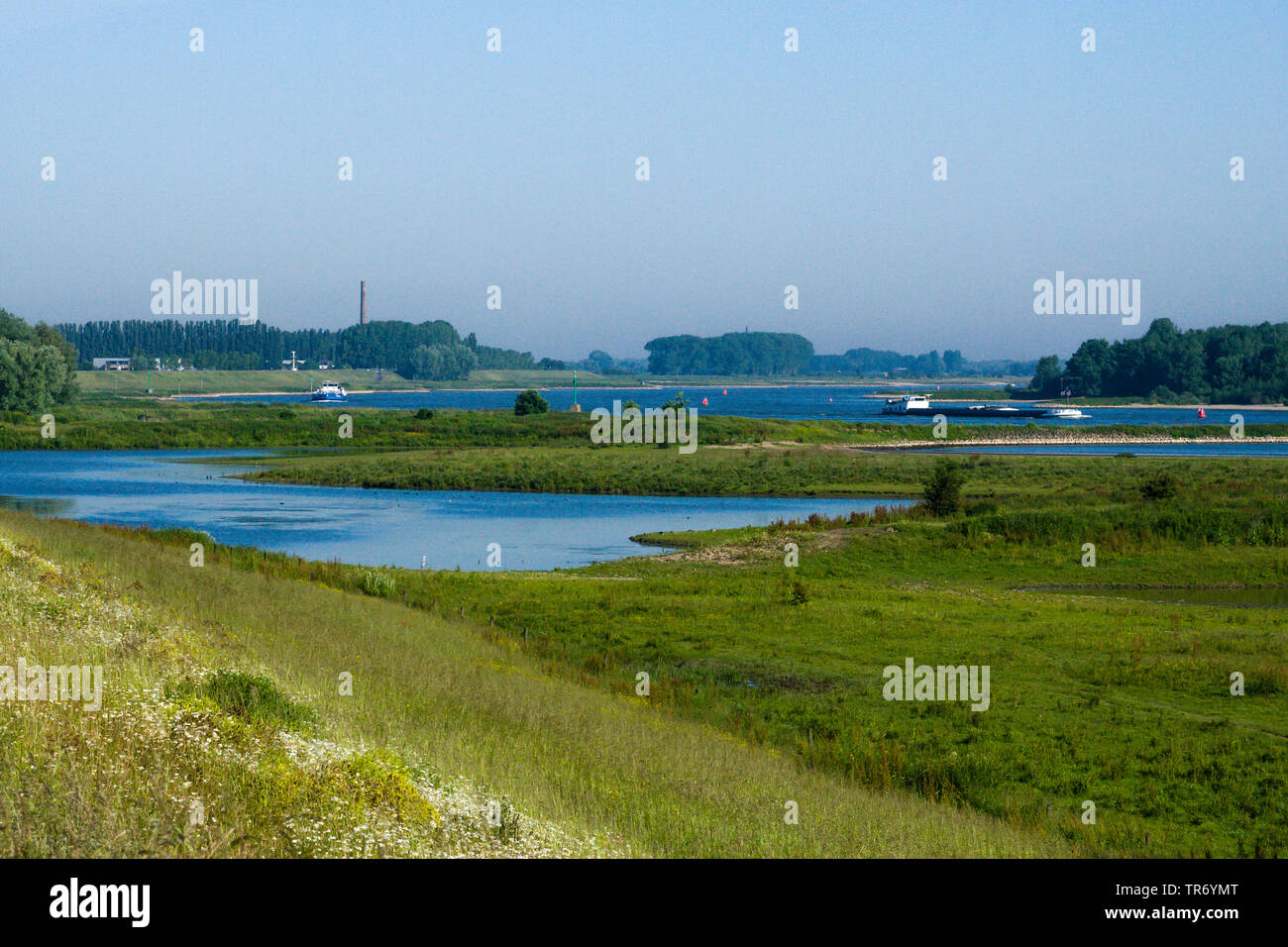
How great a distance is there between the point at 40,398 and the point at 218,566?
394ft

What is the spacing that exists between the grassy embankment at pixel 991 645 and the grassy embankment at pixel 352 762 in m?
2.07

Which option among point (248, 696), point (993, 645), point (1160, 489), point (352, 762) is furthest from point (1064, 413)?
point (352, 762)

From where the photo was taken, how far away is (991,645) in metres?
26.5

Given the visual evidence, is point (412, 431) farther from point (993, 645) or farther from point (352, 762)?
point (352, 762)

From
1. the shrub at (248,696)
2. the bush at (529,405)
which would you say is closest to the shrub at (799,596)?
the shrub at (248,696)

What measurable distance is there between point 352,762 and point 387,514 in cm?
5332

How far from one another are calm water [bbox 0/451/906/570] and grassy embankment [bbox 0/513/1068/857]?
25.6 metres

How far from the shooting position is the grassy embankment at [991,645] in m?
16.6

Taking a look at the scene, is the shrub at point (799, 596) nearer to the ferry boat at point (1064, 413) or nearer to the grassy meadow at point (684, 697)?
the grassy meadow at point (684, 697)

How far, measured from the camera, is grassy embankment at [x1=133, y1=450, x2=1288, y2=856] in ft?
54.5

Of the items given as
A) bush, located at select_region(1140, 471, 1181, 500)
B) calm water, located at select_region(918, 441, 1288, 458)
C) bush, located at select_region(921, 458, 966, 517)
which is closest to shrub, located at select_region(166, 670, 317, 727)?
bush, located at select_region(921, 458, 966, 517)
